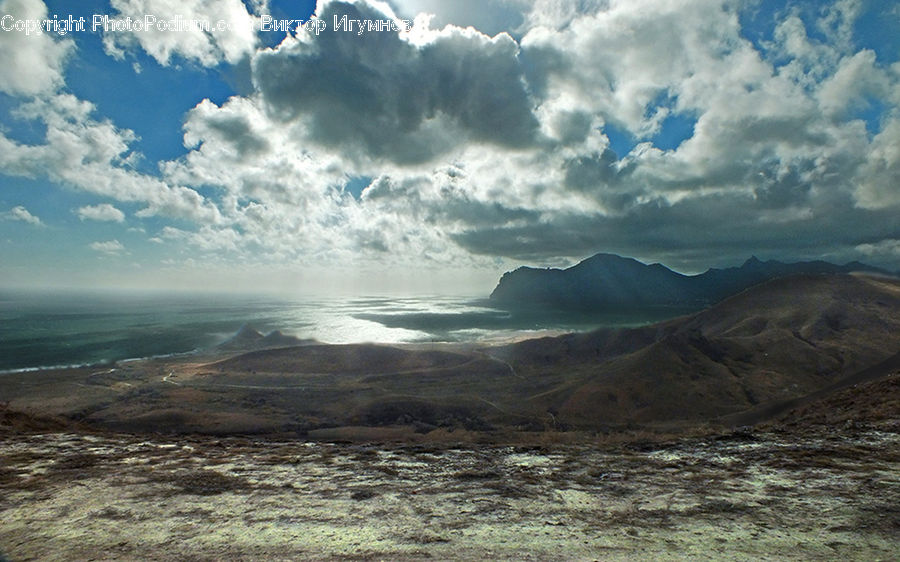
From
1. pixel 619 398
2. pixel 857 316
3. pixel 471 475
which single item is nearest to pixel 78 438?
pixel 471 475

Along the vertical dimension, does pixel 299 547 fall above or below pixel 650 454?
above

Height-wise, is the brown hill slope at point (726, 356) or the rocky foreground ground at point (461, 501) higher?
the rocky foreground ground at point (461, 501)

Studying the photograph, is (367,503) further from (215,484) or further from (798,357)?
(798,357)

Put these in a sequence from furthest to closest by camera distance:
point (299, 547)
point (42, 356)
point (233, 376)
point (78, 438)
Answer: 1. point (42, 356)
2. point (233, 376)
3. point (78, 438)
4. point (299, 547)

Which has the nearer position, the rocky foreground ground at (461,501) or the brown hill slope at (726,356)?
the rocky foreground ground at (461,501)

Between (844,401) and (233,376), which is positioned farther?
(233,376)

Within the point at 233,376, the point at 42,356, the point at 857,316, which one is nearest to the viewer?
the point at 233,376
